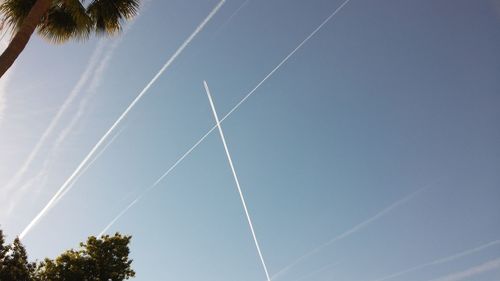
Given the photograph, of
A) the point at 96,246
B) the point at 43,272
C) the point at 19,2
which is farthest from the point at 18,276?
the point at 19,2

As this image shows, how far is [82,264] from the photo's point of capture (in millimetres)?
20188

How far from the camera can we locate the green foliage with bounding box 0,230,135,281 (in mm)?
20094

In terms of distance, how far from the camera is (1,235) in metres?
21.2

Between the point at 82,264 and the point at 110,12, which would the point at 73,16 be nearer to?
the point at 110,12

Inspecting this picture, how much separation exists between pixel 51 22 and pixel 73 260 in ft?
46.2

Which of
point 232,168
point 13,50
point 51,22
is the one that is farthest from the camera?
point 232,168

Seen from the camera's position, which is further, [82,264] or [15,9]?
[82,264]

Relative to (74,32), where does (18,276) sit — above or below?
below

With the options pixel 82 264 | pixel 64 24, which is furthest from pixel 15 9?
pixel 82 264

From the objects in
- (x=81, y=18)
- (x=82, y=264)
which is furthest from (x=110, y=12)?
(x=82, y=264)

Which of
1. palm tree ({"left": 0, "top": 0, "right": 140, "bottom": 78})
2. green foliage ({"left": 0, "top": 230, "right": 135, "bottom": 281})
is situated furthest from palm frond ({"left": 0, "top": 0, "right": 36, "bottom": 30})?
green foliage ({"left": 0, "top": 230, "right": 135, "bottom": 281})

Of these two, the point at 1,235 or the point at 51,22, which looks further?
the point at 1,235

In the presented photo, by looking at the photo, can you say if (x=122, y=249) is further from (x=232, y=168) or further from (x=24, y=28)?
A: (x=24, y=28)

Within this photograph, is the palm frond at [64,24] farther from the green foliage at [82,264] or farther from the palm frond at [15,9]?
the green foliage at [82,264]
